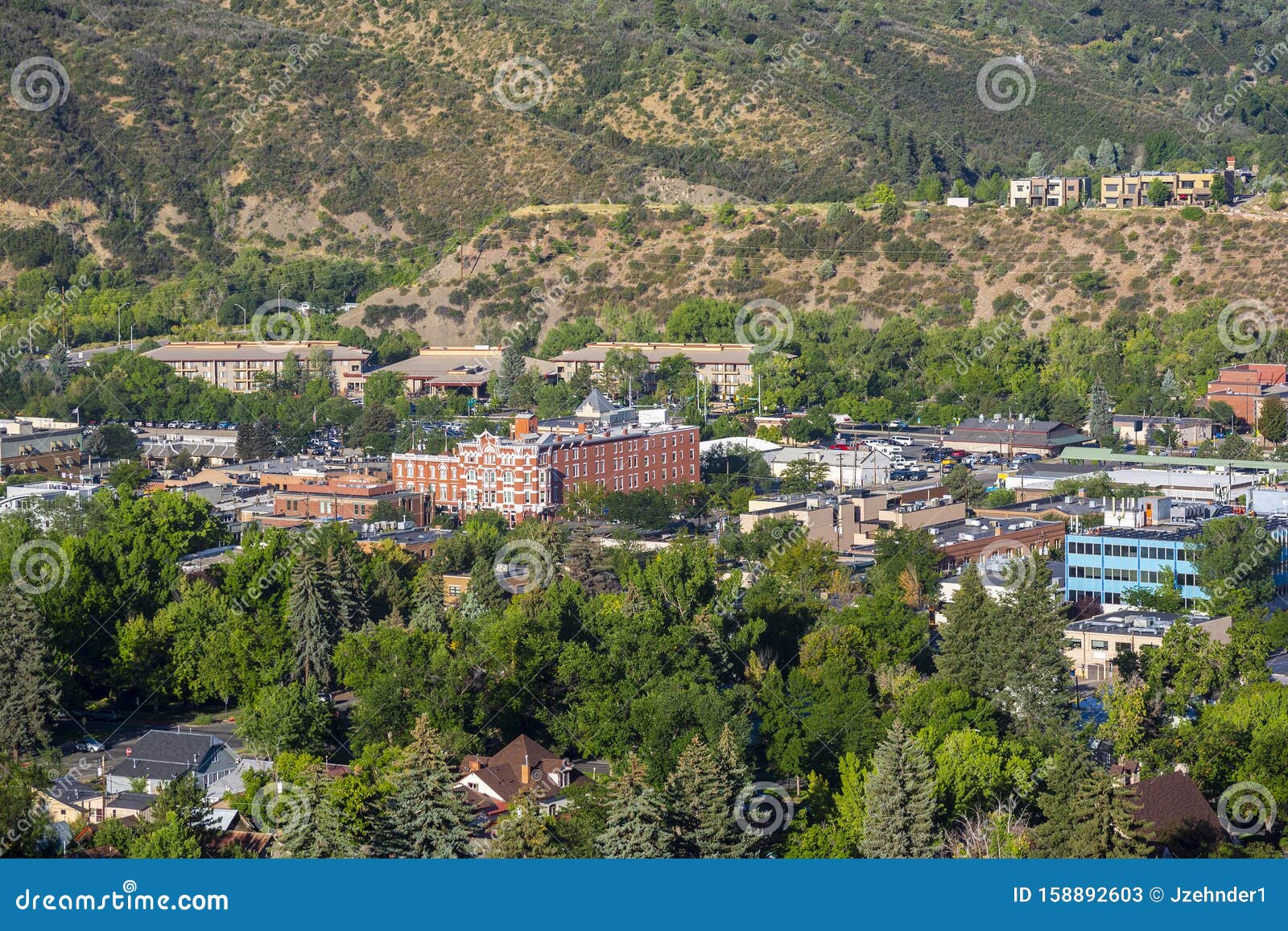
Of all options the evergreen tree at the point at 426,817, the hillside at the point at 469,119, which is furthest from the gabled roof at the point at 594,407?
the hillside at the point at 469,119

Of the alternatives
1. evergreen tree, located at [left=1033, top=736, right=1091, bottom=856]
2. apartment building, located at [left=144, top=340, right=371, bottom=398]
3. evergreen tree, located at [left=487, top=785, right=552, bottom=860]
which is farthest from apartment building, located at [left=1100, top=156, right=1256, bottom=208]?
evergreen tree, located at [left=487, top=785, right=552, bottom=860]

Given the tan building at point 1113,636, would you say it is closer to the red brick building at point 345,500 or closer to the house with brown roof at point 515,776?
the house with brown roof at point 515,776

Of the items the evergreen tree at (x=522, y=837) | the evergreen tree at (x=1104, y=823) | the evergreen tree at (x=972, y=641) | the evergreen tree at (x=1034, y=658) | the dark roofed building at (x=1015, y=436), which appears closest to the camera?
the evergreen tree at (x=522, y=837)

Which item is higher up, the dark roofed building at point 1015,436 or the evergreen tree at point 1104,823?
the evergreen tree at point 1104,823

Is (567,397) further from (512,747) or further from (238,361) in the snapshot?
(512,747)

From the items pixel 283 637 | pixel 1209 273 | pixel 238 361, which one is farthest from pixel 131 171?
pixel 283 637

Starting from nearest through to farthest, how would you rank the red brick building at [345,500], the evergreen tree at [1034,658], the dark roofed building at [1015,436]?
the evergreen tree at [1034,658] → the red brick building at [345,500] → the dark roofed building at [1015,436]

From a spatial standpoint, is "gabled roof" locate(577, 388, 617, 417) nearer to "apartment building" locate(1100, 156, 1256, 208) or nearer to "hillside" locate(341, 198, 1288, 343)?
"hillside" locate(341, 198, 1288, 343)
